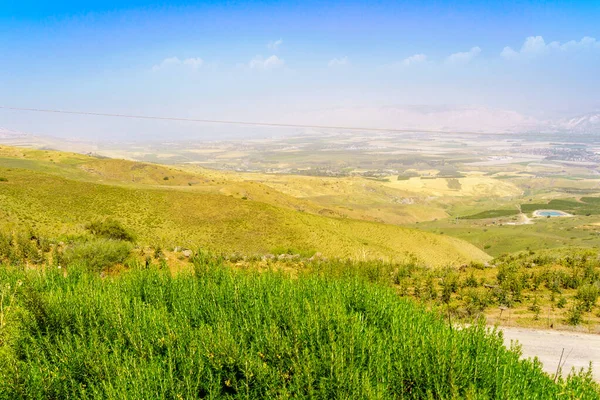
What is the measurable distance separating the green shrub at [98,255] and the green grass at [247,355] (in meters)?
9.19

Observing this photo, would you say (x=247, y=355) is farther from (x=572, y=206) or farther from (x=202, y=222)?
(x=572, y=206)

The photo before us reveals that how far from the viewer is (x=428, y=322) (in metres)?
9.93

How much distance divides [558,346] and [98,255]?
22.4m

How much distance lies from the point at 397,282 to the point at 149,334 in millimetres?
15487

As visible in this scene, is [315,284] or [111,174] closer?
[315,284]

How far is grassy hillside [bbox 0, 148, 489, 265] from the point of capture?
129 ft

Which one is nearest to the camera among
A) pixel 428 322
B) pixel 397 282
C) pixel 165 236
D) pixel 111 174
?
pixel 428 322

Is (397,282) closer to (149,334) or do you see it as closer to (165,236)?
(149,334)

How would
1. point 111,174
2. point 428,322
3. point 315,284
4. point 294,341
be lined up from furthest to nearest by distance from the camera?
point 111,174, point 315,284, point 428,322, point 294,341

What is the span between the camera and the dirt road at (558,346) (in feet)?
39.3

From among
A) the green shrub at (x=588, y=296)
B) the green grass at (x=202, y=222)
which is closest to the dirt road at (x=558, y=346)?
the green shrub at (x=588, y=296)

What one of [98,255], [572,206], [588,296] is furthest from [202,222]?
[572,206]

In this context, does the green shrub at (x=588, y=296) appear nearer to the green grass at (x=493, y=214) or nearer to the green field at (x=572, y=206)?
the green grass at (x=493, y=214)

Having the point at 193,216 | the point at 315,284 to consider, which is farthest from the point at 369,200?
the point at 315,284
